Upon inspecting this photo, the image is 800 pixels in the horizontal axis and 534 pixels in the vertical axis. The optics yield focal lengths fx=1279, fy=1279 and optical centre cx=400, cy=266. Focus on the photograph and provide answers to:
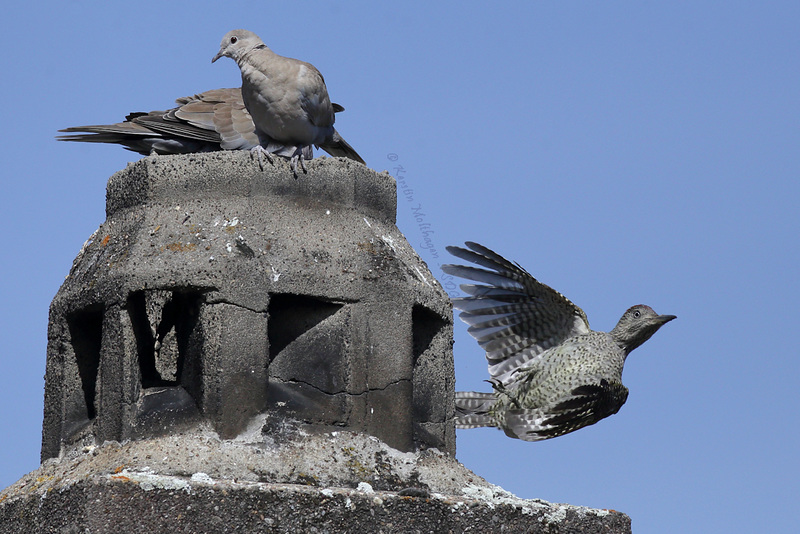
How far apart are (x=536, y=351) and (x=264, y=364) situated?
10.6 feet

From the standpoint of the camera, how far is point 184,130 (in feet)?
28.5

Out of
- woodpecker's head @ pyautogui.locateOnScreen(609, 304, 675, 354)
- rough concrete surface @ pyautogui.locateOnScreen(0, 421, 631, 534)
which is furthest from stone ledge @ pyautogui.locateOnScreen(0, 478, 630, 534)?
woodpecker's head @ pyautogui.locateOnScreen(609, 304, 675, 354)

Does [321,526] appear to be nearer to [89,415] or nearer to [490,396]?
[89,415]

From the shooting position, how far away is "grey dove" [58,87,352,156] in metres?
8.44

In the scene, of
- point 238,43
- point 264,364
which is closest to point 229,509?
point 264,364

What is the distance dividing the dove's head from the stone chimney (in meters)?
1.22

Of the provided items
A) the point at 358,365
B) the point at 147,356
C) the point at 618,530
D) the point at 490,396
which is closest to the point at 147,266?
the point at 147,356

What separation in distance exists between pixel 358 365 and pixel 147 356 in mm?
1106

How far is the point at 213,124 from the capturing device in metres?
8.73

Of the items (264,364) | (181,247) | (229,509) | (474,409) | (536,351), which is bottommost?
(229,509)

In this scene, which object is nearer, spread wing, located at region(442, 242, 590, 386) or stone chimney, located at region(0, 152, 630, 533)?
stone chimney, located at region(0, 152, 630, 533)

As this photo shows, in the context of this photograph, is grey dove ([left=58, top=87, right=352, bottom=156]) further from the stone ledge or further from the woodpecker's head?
the stone ledge

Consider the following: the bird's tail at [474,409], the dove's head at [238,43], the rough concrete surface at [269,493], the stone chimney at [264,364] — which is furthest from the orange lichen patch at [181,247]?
the bird's tail at [474,409]

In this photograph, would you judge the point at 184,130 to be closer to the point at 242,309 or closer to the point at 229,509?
the point at 242,309
